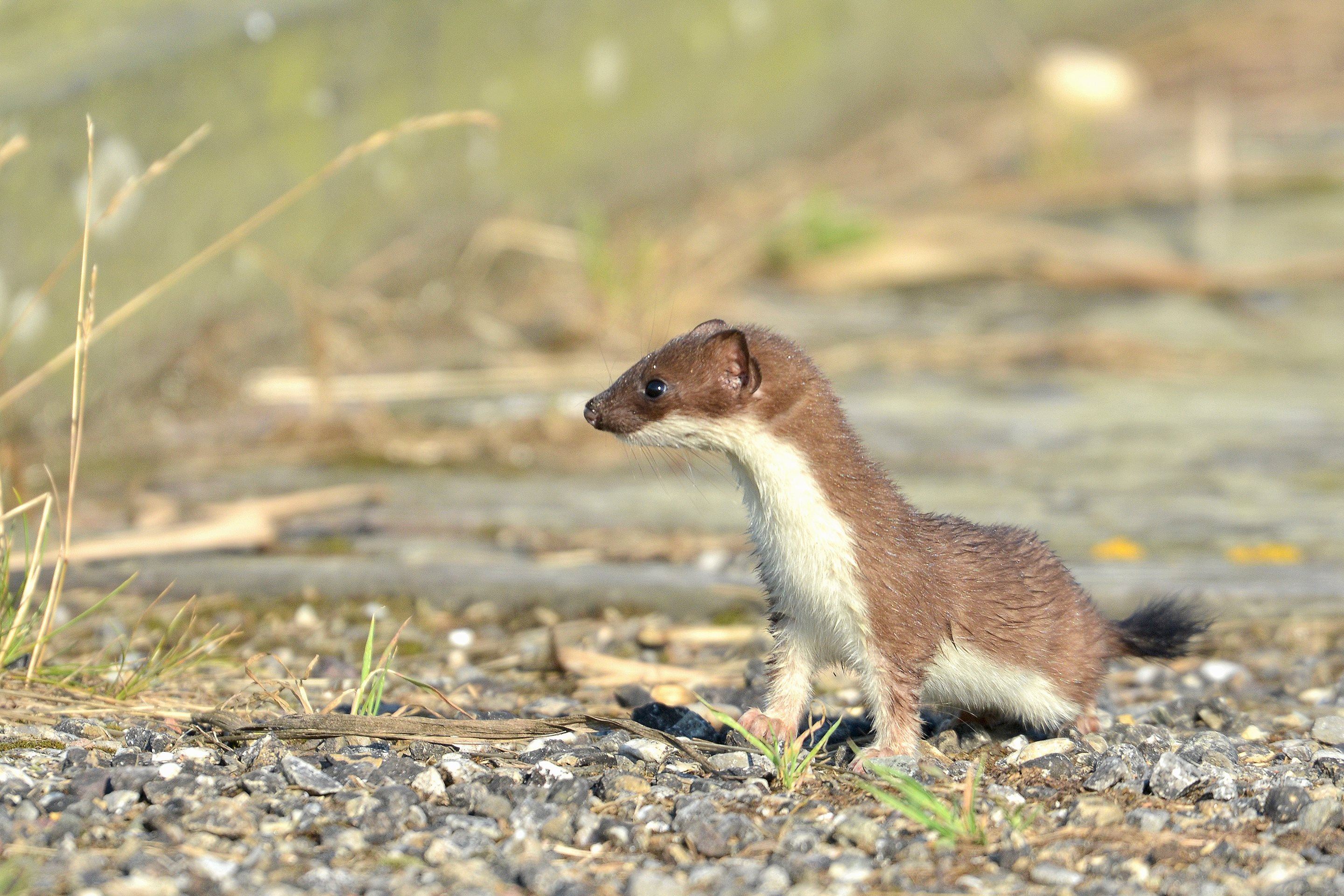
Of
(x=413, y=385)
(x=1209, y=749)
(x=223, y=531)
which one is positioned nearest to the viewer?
(x=1209, y=749)

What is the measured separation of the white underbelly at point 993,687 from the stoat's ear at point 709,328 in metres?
0.85

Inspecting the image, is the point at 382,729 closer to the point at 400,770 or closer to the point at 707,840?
the point at 400,770

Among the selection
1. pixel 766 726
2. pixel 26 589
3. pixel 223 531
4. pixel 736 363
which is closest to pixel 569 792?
pixel 766 726

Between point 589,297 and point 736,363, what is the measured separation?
12.1 feet

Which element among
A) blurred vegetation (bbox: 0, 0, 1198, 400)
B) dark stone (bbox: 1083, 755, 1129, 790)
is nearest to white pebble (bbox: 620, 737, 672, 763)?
dark stone (bbox: 1083, 755, 1129, 790)

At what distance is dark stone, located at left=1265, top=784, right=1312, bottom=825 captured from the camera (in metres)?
2.59

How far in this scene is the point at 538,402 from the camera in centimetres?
621

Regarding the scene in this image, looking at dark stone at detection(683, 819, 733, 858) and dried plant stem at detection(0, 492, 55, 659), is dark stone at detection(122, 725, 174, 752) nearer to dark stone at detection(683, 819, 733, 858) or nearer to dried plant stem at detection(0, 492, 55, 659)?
dried plant stem at detection(0, 492, 55, 659)

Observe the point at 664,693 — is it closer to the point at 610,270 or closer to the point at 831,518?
the point at 831,518

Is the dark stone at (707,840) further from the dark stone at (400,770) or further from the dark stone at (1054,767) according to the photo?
the dark stone at (1054,767)

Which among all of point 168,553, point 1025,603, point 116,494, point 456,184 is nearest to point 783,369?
point 1025,603

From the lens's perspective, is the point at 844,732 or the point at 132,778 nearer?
the point at 132,778

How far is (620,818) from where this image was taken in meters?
2.59

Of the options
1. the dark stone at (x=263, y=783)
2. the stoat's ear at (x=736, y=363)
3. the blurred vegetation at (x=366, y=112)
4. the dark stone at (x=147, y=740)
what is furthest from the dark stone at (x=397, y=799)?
the blurred vegetation at (x=366, y=112)
